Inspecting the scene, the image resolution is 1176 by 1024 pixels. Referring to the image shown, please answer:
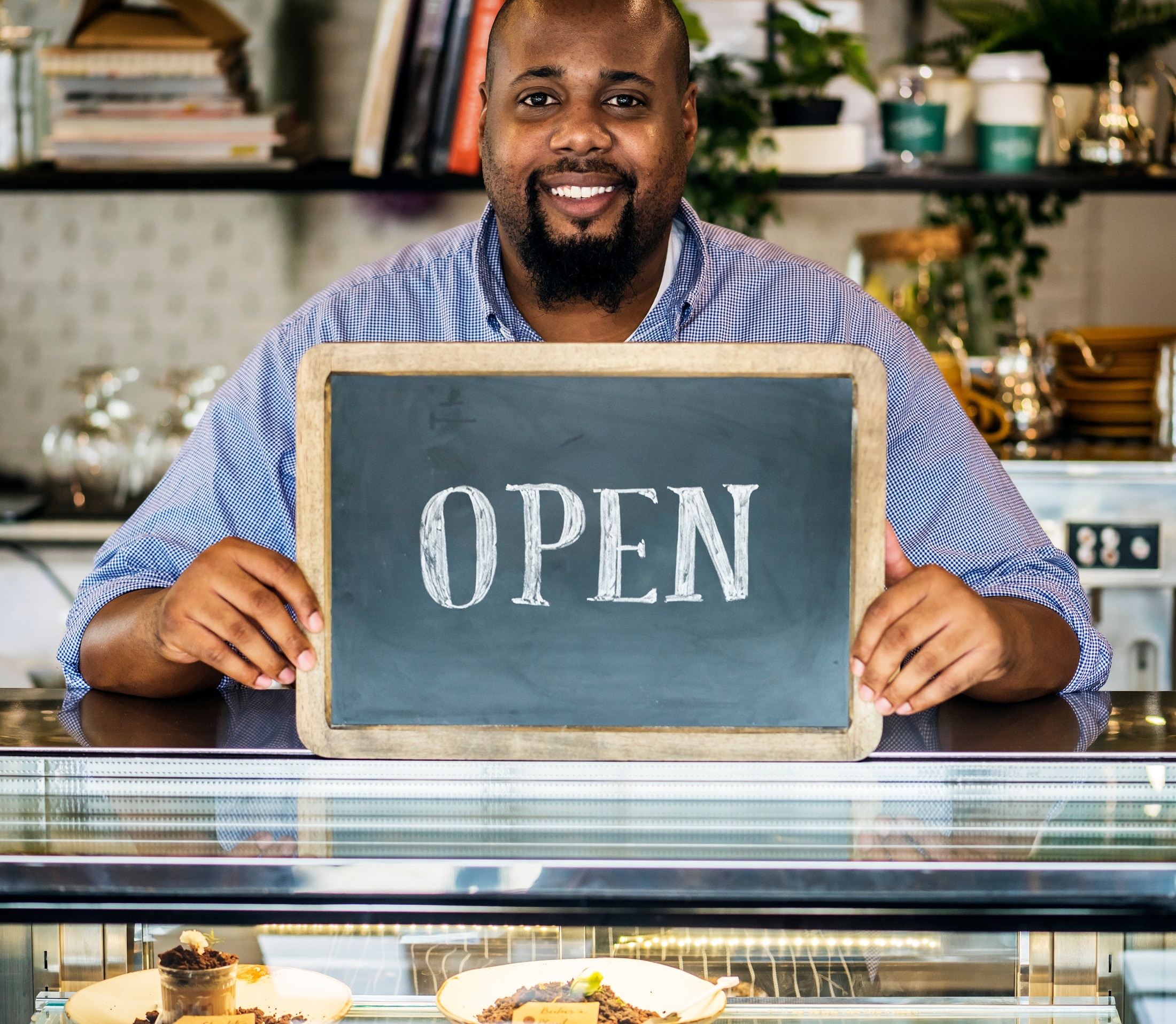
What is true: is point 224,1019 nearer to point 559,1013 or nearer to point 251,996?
point 251,996

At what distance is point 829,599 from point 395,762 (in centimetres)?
31

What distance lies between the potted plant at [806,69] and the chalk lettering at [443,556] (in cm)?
212

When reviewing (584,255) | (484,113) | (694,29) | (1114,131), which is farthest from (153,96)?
(1114,131)

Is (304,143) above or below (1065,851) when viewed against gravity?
above

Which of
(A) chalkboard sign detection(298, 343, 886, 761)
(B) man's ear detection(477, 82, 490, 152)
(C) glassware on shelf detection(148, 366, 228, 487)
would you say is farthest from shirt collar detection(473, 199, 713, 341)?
(C) glassware on shelf detection(148, 366, 228, 487)

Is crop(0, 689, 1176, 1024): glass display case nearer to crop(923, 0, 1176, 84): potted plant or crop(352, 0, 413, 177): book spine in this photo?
crop(352, 0, 413, 177): book spine

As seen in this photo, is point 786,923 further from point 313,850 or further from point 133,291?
point 133,291

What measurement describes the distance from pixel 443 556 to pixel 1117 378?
2.36 metres

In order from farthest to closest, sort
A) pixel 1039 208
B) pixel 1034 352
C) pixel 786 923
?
pixel 1039 208 < pixel 1034 352 < pixel 786 923

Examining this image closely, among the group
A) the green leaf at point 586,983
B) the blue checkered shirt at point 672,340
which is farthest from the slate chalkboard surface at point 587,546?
the blue checkered shirt at point 672,340

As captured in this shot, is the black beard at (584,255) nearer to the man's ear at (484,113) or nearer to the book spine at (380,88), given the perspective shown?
the man's ear at (484,113)

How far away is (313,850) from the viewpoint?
0.82 meters

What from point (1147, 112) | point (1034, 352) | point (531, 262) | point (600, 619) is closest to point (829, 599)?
point (600, 619)

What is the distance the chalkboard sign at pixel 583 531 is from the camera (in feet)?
3.02
